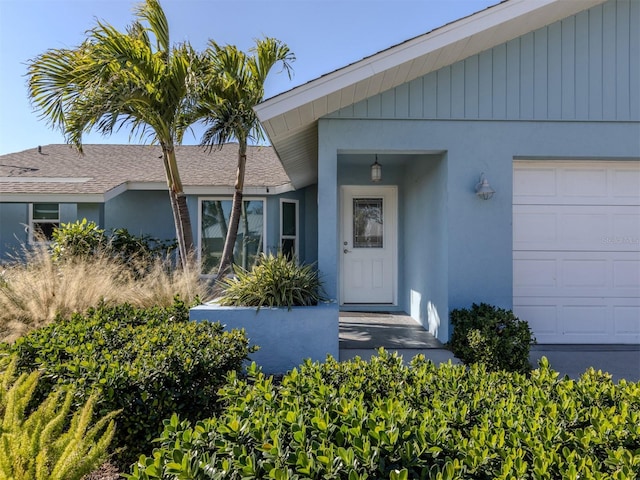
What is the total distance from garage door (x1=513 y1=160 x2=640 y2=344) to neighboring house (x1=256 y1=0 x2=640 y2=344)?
0.02 meters

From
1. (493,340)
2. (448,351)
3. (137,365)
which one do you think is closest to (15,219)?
→ (137,365)

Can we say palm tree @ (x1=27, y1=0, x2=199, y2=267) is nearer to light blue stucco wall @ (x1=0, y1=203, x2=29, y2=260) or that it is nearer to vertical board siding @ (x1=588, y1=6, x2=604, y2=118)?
light blue stucco wall @ (x1=0, y1=203, x2=29, y2=260)

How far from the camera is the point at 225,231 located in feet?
32.1

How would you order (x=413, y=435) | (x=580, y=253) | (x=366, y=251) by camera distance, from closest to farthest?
(x=413, y=435) → (x=580, y=253) → (x=366, y=251)

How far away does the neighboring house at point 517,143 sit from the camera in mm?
4953

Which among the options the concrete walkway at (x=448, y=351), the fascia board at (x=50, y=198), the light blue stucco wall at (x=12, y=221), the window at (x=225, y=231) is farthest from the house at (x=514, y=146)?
the light blue stucco wall at (x=12, y=221)

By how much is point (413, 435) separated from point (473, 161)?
4.42 metres

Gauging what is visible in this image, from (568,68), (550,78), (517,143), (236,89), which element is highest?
(236,89)

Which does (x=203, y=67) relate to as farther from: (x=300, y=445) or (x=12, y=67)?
(x=300, y=445)

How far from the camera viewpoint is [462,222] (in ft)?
17.2

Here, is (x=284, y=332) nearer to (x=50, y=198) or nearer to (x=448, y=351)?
(x=448, y=351)

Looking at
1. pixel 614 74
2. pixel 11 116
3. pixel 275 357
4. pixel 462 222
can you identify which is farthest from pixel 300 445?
pixel 11 116

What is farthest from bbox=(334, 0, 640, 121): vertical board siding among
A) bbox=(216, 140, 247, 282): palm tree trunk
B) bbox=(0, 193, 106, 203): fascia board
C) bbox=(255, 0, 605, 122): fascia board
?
bbox=(0, 193, 106, 203): fascia board

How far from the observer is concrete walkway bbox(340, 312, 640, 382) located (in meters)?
4.63
